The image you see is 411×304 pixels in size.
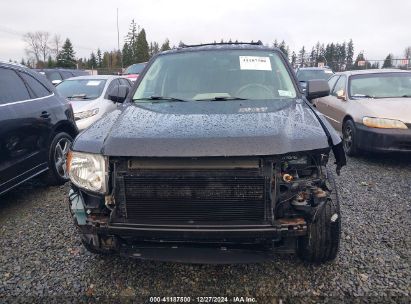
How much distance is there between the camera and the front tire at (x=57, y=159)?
15.1 ft

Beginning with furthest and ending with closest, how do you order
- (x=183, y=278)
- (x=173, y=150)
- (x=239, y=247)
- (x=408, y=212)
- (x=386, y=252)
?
(x=408, y=212), (x=386, y=252), (x=183, y=278), (x=239, y=247), (x=173, y=150)

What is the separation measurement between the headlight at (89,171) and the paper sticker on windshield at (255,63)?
1877 mm

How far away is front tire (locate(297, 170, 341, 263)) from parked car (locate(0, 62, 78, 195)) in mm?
3105

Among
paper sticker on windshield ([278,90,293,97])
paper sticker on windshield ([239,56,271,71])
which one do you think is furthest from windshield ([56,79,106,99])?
paper sticker on windshield ([278,90,293,97])

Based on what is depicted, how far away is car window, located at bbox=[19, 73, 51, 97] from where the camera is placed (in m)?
4.46

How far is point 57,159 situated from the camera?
15.6 ft

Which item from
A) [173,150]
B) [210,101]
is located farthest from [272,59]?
[173,150]

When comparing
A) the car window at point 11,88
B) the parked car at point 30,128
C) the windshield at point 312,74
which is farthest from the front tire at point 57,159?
the windshield at point 312,74

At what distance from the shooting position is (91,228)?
232 centimetres

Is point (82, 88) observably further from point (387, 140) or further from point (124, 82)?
point (387, 140)

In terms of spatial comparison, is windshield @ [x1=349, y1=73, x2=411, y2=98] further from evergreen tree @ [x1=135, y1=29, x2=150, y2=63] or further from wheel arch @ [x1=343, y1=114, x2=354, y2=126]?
evergreen tree @ [x1=135, y1=29, x2=150, y2=63]

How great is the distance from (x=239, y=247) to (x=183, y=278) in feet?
2.06

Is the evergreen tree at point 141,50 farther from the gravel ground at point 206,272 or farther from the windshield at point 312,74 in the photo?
the gravel ground at point 206,272

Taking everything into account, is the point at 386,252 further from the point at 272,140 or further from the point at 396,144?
the point at 396,144
